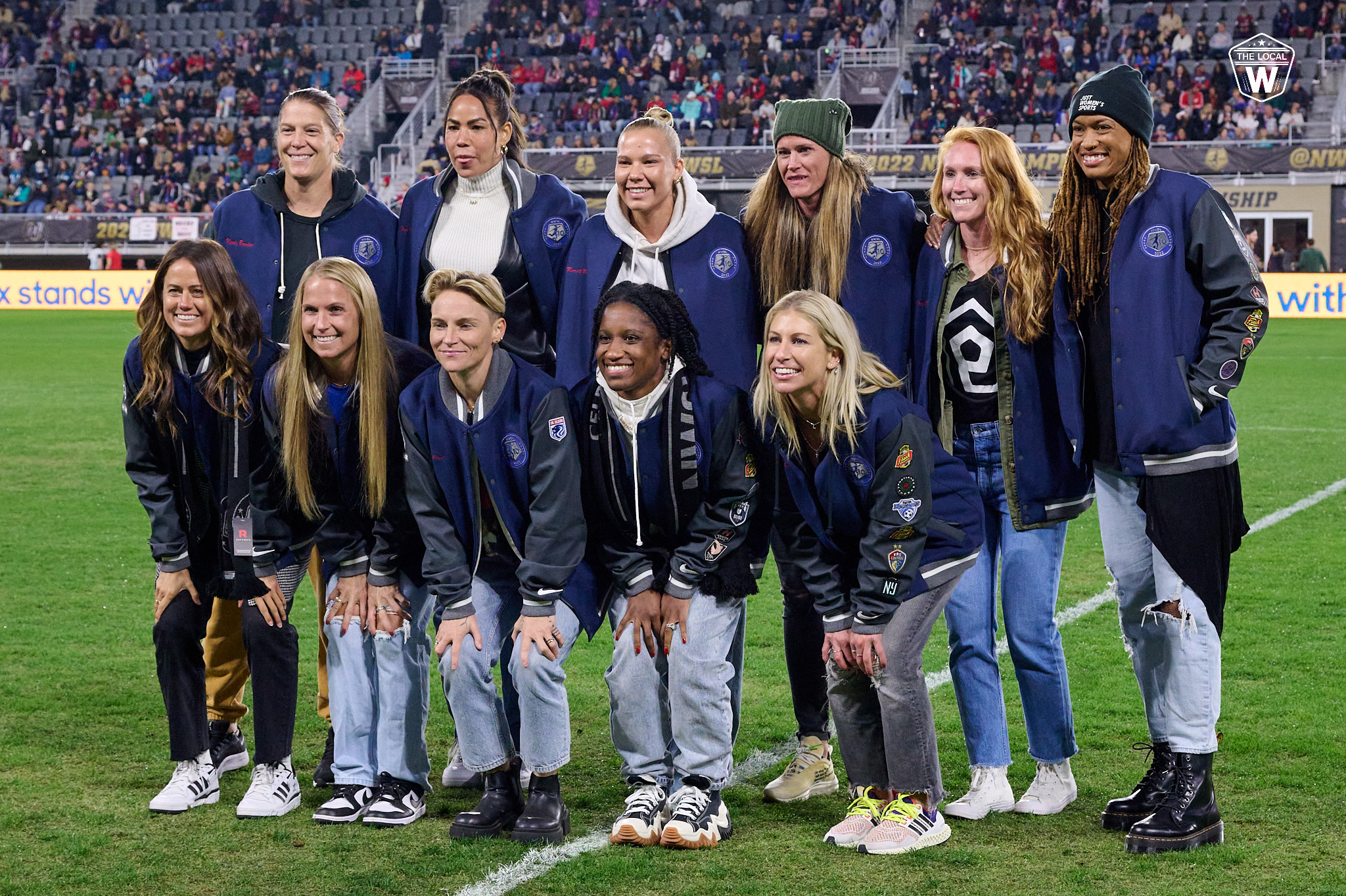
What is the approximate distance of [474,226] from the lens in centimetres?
520

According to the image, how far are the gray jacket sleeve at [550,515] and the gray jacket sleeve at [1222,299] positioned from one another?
1.81 metres

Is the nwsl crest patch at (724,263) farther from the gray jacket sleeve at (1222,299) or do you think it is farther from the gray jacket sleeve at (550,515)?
the gray jacket sleeve at (1222,299)

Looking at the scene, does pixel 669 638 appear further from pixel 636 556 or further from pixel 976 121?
pixel 976 121

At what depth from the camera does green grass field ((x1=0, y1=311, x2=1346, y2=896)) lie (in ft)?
13.1

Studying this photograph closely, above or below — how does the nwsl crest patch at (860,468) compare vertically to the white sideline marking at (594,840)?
above

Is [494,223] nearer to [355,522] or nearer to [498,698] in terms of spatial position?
[355,522]

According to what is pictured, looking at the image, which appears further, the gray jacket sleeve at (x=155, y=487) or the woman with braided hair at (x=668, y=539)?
the gray jacket sleeve at (x=155, y=487)

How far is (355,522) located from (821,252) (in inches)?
68.5

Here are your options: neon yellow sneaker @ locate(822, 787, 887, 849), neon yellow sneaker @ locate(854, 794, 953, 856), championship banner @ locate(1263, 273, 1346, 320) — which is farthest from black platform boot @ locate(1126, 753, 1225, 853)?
championship banner @ locate(1263, 273, 1346, 320)

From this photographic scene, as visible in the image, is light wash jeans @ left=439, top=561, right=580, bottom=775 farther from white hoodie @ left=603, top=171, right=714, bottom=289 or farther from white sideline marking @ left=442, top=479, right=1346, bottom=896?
white hoodie @ left=603, top=171, right=714, bottom=289

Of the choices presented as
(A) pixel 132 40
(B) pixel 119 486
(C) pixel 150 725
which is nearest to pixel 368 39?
(A) pixel 132 40

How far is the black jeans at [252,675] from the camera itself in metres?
4.62

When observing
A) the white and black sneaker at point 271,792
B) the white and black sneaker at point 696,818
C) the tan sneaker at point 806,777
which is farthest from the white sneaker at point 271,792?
the tan sneaker at point 806,777

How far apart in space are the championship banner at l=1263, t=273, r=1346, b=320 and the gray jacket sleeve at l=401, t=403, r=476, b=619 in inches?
965
